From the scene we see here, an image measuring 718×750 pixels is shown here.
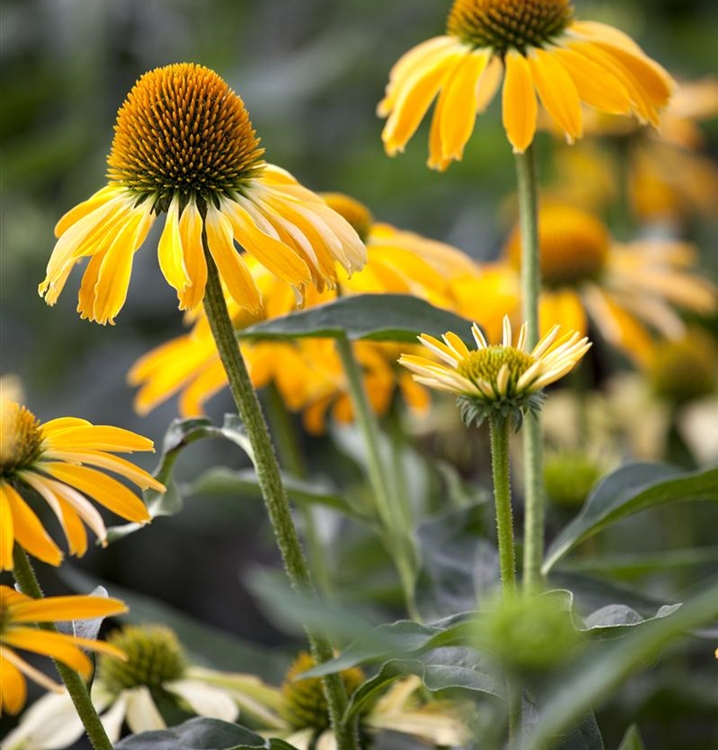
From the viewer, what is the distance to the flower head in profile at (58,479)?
41 centimetres

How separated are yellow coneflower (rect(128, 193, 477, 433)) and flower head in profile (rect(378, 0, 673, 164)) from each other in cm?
7

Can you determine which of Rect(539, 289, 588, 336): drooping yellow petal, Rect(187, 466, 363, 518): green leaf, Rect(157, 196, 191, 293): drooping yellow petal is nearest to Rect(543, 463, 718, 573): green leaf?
Rect(187, 466, 363, 518): green leaf

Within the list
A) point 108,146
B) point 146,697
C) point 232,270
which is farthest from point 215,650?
point 108,146

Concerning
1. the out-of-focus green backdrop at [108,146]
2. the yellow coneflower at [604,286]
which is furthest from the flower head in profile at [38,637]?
the out-of-focus green backdrop at [108,146]

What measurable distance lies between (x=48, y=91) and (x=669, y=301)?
0.91 metres

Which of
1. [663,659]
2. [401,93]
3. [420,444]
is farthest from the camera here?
[420,444]

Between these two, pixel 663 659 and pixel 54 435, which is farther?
pixel 663 659

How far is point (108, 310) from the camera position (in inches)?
18.0

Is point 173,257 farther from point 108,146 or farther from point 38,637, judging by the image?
point 108,146

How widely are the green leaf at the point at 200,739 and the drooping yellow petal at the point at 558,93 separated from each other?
289 mm

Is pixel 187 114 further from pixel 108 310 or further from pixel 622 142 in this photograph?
pixel 622 142

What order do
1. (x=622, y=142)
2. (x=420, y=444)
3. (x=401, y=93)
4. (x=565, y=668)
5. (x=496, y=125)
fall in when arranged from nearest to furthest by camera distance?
1. (x=565, y=668)
2. (x=401, y=93)
3. (x=420, y=444)
4. (x=622, y=142)
5. (x=496, y=125)

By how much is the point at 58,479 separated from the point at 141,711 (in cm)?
21

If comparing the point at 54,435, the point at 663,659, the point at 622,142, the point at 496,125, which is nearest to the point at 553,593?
the point at 54,435
